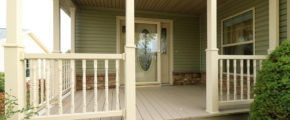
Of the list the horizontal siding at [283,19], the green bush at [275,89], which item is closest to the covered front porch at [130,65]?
the horizontal siding at [283,19]

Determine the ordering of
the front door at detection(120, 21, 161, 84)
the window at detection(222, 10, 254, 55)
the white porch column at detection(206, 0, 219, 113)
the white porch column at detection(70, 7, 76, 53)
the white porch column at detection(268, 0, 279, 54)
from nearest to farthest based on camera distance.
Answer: the white porch column at detection(206, 0, 219, 113), the white porch column at detection(268, 0, 279, 54), the window at detection(222, 10, 254, 55), the white porch column at detection(70, 7, 76, 53), the front door at detection(120, 21, 161, 84)

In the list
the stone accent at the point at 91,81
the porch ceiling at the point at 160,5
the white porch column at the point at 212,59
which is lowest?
the stone accent at the point at 91,81

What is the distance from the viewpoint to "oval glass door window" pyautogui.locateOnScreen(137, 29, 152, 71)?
4.31m

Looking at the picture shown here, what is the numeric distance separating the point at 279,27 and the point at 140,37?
119 inches

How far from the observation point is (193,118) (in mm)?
2008

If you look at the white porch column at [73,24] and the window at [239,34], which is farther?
the white porch column at [73,24]

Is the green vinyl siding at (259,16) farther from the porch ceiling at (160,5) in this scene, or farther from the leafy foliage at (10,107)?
the leafy foliage at (10,107)

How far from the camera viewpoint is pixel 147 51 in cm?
436

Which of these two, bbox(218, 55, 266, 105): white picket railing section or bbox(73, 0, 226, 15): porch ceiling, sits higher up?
bbox(73, 0, 226, 15): porch ceiling

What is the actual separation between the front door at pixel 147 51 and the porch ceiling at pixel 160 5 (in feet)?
1.60

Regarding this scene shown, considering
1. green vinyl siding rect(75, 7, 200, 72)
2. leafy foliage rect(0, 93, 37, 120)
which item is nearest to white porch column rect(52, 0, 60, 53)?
green vinyl siding rect(75, 7, 200, 72)

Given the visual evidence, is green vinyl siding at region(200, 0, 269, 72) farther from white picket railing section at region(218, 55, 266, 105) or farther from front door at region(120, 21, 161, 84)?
front door at region(120, 21, 161, 84)

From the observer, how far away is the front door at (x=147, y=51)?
4.30 m

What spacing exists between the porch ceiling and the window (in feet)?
2.13
